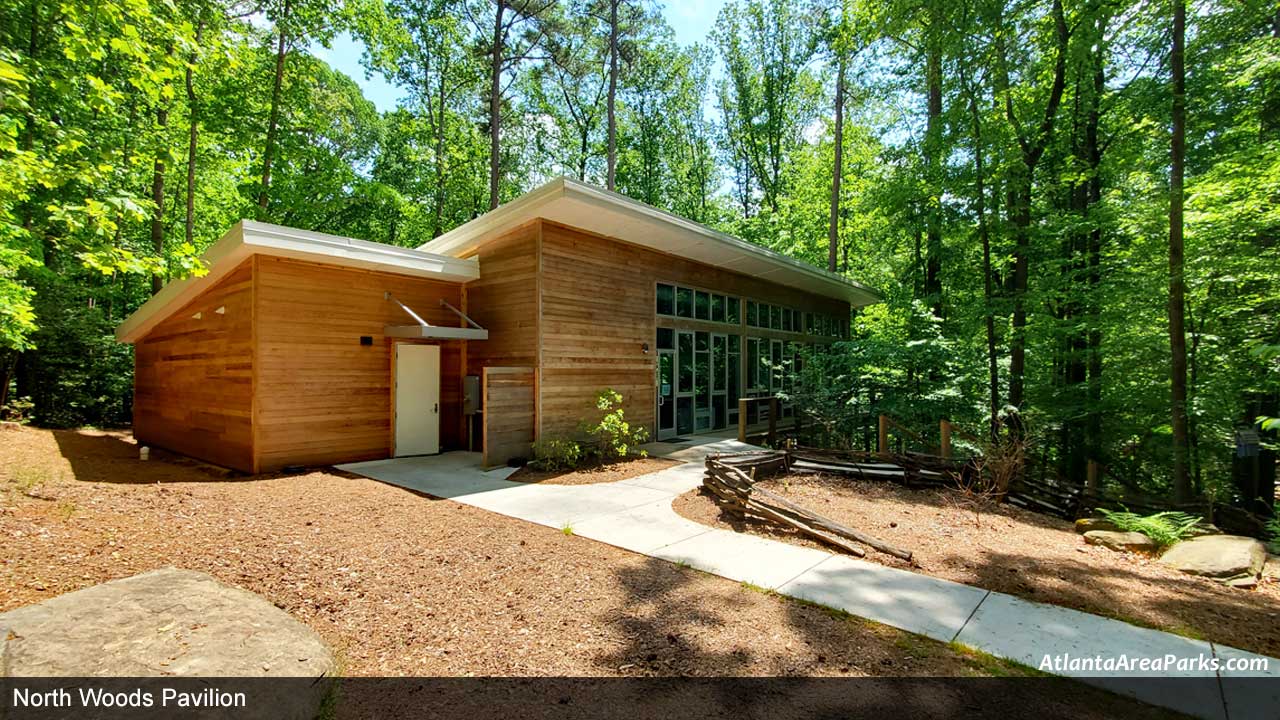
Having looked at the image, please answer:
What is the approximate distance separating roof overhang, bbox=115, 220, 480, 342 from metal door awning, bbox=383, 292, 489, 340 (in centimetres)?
67

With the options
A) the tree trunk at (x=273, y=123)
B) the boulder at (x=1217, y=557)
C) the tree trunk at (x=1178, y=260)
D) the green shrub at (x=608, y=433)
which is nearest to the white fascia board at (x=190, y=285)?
the tree trunk at (x=273, y=123)

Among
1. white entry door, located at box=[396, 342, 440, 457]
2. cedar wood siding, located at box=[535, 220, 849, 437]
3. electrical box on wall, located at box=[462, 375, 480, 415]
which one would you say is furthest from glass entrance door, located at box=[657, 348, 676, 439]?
white entry door, located at box=[396, 342, 440, 457]

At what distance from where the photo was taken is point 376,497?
6.54 m

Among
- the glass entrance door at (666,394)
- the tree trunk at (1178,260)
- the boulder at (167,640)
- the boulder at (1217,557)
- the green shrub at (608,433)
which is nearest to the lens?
the boulder at (167,640)

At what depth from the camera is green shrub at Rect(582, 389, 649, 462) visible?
9.45 metres

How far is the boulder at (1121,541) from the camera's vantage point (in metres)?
5.39

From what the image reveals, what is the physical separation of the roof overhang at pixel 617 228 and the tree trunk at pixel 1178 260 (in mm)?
6722

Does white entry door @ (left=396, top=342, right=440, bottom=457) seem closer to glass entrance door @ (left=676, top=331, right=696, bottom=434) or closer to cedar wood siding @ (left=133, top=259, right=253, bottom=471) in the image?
cedar wood siding @ (left=133, top=259, right=253, bottom=471)

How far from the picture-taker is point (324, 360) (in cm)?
855

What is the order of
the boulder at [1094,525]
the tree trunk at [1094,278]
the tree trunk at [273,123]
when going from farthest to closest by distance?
the tree trunk at [273,123] → the tree trunk at [1094,278] → the boulder at [1094,525]

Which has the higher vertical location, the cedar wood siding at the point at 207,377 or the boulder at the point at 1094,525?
the cedar wood siding at the point at 207,377

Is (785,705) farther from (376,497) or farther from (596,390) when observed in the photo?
(596,390)

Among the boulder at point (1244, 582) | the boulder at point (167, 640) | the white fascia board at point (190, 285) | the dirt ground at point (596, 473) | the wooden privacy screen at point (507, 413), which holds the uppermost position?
the white fascia board at point (190, 285)

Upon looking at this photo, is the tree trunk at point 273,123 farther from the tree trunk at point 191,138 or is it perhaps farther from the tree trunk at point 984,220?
the tree trunk at point 984,220
